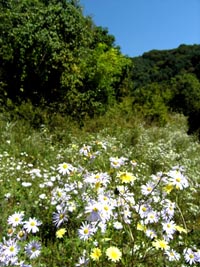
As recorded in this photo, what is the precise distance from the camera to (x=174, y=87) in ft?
103

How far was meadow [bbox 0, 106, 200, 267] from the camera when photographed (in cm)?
171

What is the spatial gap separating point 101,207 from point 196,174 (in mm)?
4407

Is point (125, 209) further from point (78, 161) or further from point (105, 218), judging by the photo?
point (78, 161)

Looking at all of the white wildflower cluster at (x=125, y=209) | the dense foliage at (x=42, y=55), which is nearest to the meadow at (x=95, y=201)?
the white wildflower cluster at (x=125, y=209)

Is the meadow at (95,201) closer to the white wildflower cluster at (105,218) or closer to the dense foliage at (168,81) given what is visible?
the white wildflower cluster at (105,218)

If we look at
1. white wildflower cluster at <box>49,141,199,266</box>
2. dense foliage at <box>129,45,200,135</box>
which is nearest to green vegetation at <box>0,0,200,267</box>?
white wildflower cluster at <box>49,141,199,266</box>

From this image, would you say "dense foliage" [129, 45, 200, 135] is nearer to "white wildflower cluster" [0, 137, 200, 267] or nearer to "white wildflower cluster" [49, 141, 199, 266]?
"white wildflower cluster" [0, 137, 200, 267]

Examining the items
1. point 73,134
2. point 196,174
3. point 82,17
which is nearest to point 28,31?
point 82,17

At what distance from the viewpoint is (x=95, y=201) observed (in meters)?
1.68

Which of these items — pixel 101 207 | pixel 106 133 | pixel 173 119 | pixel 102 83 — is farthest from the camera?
pixel 173 119

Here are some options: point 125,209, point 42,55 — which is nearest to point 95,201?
point 125,209

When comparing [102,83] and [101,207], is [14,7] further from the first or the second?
[101,207]

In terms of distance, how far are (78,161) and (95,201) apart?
8.94 feet

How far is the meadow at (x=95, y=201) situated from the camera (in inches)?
67.2
